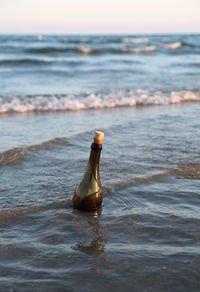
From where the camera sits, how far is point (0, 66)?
14930mm

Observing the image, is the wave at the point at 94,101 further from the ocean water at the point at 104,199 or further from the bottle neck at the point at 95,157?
the bottle neck at the point at 95,157

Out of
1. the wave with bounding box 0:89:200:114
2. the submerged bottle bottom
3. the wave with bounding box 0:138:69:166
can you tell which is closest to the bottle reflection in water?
the submerged bottle bottom

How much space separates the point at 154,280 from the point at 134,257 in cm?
22

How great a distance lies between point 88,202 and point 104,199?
1.14ft

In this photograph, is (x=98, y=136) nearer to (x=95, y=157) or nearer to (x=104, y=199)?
(x=95, y=157)

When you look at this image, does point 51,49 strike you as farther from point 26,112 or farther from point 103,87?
point 26,112

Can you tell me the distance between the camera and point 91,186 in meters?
2.60

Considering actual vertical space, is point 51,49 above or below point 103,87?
above

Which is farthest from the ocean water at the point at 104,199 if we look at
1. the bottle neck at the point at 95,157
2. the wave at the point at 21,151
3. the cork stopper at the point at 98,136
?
the cork stopper at the point at 98,136

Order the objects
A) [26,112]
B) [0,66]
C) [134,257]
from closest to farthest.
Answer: [134,257]
[26,112]
[0,66]

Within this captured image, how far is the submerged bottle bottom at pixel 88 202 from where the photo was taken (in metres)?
2.66

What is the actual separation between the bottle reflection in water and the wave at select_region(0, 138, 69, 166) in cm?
149

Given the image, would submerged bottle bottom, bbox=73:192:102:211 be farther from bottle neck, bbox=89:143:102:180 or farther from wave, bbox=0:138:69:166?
wave, bbox=0:138:69:166

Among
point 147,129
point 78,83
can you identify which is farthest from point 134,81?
point 147,129
